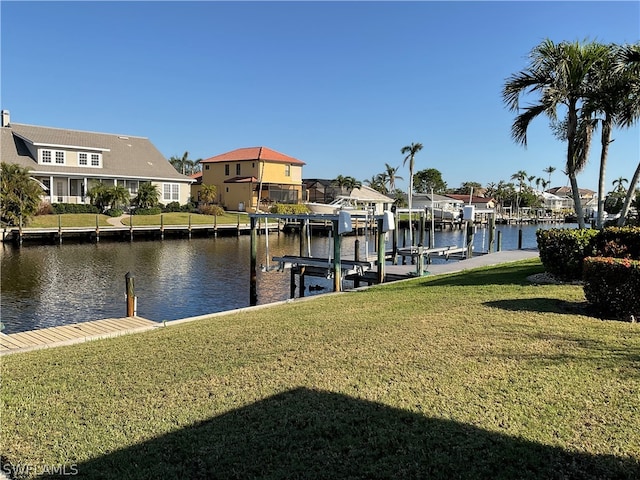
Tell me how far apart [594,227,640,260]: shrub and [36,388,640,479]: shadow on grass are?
8128mm

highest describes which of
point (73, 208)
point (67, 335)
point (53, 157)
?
point (53, 157)

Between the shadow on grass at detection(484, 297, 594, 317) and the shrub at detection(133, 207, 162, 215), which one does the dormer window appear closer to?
the shrub at detection(133, 207, 162, 215)

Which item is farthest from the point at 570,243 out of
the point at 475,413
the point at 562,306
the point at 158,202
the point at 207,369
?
the point at 158,202

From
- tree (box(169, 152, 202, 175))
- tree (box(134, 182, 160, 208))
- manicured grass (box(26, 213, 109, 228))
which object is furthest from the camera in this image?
tree (box(169, 152, 202, 175))

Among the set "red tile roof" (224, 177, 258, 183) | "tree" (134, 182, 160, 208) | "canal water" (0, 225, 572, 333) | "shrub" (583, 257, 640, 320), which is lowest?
"canal water" (0, 225, 572, 333)

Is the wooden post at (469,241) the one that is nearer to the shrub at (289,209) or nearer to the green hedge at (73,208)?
the shrub at (289,209)

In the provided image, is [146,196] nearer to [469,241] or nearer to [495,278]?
[469,241]

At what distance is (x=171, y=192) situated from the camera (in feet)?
170

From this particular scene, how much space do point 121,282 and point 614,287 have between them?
61.8ft

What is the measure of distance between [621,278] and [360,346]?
15.0ft

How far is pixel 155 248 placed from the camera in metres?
35.1

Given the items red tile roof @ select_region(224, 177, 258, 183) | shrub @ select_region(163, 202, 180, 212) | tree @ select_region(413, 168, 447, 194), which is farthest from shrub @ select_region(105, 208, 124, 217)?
tree @ select_region(413, 168, 447, 194)

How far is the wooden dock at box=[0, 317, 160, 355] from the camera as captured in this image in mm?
8945

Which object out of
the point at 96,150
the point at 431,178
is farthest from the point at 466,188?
the point at 96,150
